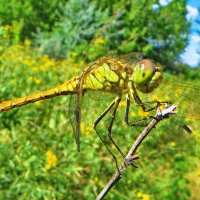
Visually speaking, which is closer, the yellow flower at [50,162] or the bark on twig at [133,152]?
the bark on twig at [133,152]

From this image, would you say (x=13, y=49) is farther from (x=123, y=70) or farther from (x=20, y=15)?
(x=20, y=15)

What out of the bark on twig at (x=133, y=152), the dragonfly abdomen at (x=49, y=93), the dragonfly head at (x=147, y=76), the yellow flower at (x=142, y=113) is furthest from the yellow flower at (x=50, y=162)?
the bark on twig at (x=133, y=152)

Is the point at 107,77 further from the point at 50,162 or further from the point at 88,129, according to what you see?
the point at 88,129

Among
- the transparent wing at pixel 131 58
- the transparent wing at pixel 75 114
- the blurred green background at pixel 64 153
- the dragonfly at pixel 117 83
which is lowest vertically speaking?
the blurred green background at pixel 64 153

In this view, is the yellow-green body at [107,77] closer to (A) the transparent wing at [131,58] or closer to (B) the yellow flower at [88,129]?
(A) the transparent wing at [131,58]

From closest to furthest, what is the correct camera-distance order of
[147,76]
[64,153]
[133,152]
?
[133,152]
[147,76]
[64,153]

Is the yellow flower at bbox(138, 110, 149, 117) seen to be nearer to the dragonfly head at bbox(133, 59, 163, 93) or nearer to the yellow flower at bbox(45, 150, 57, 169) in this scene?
the dragonfly head at bbox(133, 59, 163, 93)

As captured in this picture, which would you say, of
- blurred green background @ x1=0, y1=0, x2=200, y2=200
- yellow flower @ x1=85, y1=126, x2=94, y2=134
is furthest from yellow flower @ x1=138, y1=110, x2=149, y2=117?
yellow flower @ x1=85, y1=126, x2=94, y2=134

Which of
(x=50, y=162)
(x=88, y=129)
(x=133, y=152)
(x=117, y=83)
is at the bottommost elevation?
(x=50, y=162)

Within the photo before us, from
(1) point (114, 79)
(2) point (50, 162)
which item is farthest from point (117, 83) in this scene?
(2) point (50, 162)
